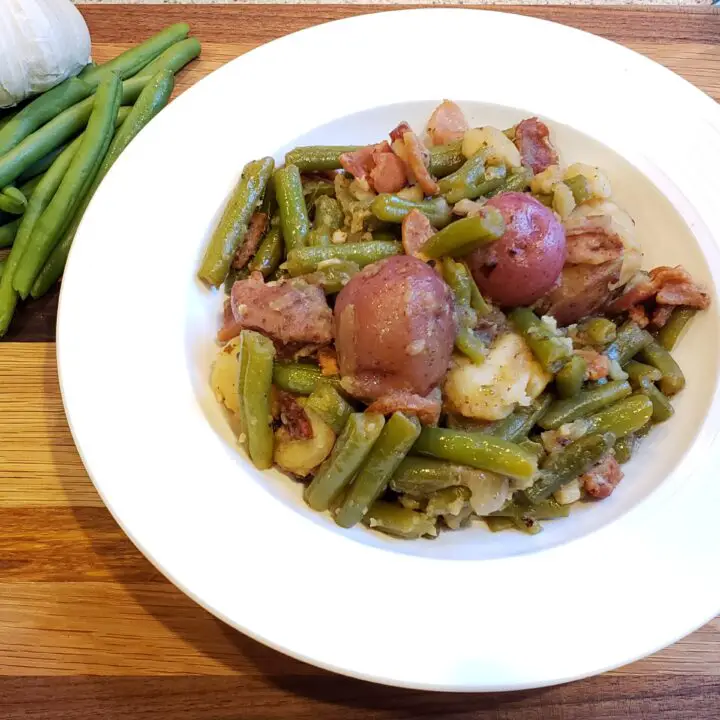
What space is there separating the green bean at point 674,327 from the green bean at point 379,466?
991 mm

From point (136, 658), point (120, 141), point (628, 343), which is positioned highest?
point (120, 141)

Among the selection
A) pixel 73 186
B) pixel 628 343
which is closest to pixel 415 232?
pixel 628 343

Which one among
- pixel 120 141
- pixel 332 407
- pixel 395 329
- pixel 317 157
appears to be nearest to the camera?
pixel 395 329

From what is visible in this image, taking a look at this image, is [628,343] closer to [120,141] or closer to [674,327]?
[674,327]

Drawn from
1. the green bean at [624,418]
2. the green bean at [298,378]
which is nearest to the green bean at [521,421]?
the green bean at [624,418]

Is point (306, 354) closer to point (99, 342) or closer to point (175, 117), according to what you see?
point (99, 342)

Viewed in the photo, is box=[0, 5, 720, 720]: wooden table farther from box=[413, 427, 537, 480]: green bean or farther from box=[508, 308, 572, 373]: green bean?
box=[508, 308, 572, 373]: green bean

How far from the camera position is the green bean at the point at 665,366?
208 cm

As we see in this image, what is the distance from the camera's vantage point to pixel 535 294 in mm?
1992

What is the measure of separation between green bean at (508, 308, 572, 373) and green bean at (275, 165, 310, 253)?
28.2 inches

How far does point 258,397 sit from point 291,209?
26.0 inches

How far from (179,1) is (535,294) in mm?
2124

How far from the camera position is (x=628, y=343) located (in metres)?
2.13

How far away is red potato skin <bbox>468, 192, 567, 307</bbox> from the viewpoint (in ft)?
6.24
